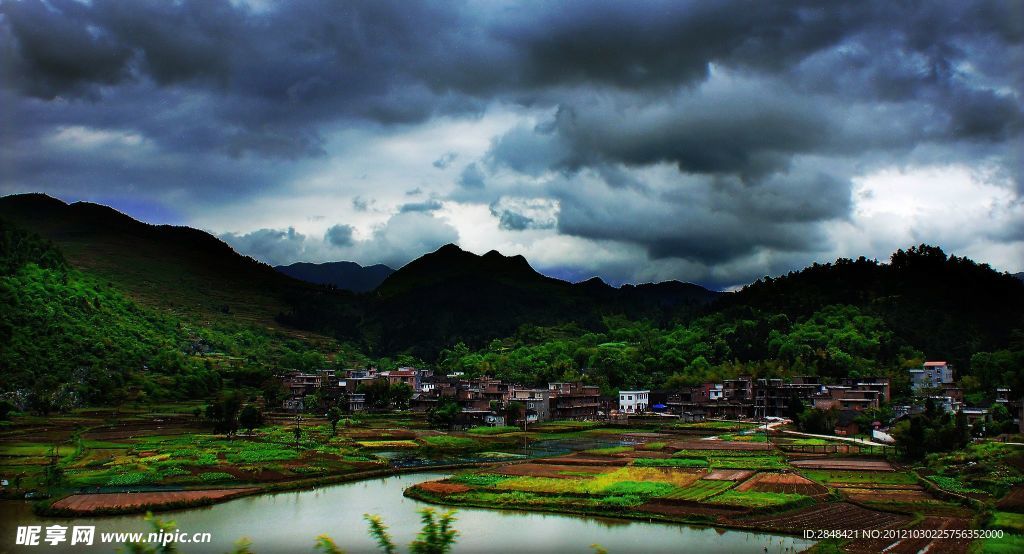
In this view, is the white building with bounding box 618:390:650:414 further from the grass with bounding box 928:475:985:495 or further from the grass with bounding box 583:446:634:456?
the grass with bounding box 928:475:985:495

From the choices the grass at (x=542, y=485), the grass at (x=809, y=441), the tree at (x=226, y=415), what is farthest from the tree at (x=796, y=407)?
the tree at (x=226, y=415)

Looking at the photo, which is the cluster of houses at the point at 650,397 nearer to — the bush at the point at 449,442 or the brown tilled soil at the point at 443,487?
the bush at the point at 449,442

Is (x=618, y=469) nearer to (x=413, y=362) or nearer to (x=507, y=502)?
(x=507, y=502)

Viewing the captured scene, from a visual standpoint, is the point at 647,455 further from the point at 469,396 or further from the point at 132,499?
the point at 469,396

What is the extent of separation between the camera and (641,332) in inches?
6196

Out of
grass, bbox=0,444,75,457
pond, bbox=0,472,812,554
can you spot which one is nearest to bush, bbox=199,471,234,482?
pond, bbox=0,472,812,554

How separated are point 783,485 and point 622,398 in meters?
56.0

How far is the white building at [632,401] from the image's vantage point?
89.6 m

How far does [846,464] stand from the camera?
4203cm

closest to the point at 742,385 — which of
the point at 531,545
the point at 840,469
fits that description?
the point at 840,469

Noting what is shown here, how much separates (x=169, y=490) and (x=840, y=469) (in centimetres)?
3359

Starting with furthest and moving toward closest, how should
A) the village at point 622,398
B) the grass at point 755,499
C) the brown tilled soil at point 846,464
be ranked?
the village at point 622,398 < the brown tilled soil at point 846,464 < the grass at point 755,499

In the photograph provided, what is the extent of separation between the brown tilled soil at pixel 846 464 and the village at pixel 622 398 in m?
20.3

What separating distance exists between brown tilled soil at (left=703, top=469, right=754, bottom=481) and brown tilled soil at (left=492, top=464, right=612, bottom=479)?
219 inches
